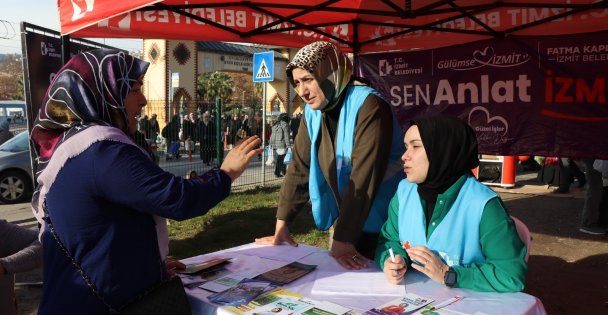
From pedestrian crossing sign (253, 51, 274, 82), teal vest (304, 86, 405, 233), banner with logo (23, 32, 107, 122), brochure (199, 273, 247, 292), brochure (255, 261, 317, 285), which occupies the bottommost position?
brochure (199, 273, 247, 292)

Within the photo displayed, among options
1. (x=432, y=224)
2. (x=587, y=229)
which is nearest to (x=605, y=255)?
(x=587, y=229)

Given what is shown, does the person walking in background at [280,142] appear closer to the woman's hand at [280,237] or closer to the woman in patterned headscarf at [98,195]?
the woman's hand at [280,237]

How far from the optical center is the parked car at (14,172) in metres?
8.98

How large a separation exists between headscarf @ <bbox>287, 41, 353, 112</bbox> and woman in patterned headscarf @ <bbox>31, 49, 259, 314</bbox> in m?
0.90

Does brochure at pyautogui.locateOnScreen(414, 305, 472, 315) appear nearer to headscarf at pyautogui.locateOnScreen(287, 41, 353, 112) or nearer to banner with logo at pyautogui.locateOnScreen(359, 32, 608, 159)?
headscarf at pyautogui.locateOnScreen(287, 41, 353, 112)

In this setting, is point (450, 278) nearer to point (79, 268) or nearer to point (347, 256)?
point (347, 256)

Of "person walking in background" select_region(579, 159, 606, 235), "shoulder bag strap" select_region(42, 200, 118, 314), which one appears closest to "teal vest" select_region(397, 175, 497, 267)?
"shoulder bag strap" select_region(42, 200, 118, 314)

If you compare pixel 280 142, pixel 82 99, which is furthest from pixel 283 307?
pixel 280 142

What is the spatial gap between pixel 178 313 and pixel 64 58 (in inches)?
110

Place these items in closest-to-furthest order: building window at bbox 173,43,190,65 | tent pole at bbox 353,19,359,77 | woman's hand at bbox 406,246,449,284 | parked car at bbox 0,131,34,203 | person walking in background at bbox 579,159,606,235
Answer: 1. woman's hand at bbox 406,246,449,284
2. tent pole at bbox 353,19,359,77
3. person walking in background at bbox 579,159,606,235
4. parked car at bbox 0,131,34,203
5. building window at bbox 173,43,190,65

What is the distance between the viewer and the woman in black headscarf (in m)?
1.85

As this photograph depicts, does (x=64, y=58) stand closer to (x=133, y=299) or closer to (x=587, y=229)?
(x=133, y=299)

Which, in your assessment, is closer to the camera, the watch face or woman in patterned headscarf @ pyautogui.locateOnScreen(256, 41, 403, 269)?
the watch face

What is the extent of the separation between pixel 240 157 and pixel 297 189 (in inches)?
36.4
